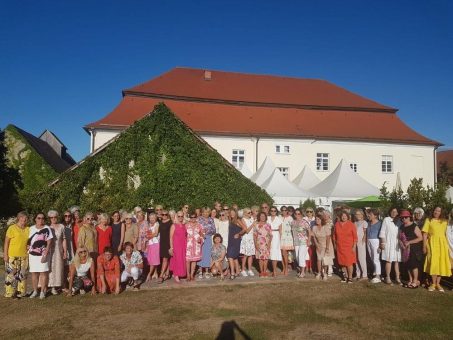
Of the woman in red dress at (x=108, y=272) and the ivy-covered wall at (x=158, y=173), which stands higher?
the ivy-covered wall at (x=158, y=173)

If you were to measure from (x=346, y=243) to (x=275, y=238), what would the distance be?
5.76 ft

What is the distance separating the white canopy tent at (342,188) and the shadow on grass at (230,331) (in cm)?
1318

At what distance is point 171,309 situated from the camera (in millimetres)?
6613

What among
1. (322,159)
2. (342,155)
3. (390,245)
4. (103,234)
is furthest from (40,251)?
(342,155)

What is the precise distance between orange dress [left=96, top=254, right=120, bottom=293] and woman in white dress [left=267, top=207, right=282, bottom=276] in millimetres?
3844

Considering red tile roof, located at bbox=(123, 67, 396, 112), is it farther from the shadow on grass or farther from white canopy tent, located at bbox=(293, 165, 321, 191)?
the shadow on grass

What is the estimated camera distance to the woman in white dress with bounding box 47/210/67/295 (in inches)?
300

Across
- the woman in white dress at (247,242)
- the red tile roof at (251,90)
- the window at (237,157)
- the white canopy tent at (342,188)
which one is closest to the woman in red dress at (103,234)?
the woman in white dress at (247,242)

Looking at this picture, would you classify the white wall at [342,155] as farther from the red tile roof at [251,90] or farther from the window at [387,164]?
the red tile roof at [251,90]

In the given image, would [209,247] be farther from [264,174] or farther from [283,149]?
[283,149]

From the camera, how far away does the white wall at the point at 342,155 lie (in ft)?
91.5

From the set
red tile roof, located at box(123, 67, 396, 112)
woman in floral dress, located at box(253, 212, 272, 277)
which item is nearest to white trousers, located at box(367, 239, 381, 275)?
woman in floral dress, located at box(253, 212, 272, 277)

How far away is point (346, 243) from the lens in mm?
8641

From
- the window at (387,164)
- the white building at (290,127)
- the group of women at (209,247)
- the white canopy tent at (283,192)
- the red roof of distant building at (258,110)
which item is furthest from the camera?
the window at (387,164)
